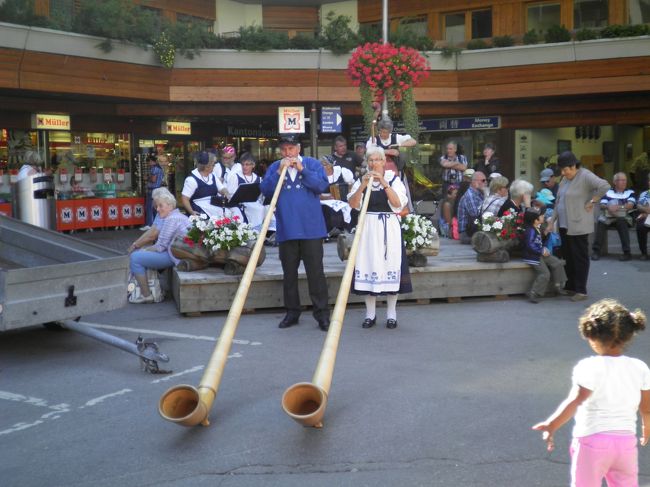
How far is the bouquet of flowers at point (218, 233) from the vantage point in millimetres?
9555

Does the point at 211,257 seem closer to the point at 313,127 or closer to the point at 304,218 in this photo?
the point at 304,218

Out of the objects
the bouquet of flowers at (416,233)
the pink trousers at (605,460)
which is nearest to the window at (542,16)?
the bouquet of flowers at (416,233)

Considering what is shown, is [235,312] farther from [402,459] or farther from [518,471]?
[518,471]

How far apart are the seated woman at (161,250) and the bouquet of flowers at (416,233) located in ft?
8.95

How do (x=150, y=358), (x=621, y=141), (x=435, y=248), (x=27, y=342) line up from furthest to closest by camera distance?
(x=621, y=141)
(x=435, y=248)
(x=27, y=342)
(x=150, y=358)

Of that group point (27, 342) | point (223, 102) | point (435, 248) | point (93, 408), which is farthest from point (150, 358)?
point (223, 102)

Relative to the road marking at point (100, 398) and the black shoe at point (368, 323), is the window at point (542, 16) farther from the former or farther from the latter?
the road marking at point (100, 398)

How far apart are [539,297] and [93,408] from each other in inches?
236

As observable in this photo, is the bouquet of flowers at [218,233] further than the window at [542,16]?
No

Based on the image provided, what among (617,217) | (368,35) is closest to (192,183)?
(617,217)

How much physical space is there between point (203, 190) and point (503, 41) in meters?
12.9

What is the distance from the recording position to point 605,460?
352 centimetres

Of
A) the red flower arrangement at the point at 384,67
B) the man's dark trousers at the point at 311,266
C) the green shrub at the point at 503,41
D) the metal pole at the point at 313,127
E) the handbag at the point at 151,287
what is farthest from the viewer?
the metal pole at the point at 313,127

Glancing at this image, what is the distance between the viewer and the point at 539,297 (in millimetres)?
10180
